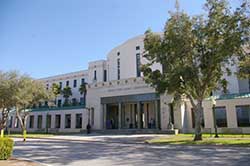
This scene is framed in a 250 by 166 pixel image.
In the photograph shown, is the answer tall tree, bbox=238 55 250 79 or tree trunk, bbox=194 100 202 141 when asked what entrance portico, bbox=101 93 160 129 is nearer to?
tree trunk, bbox=194 100 202 141

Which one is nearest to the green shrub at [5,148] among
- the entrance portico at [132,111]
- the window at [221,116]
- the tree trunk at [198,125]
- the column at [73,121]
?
the tree trunk at [198,125]

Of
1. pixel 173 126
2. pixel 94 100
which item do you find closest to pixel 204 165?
pixel 173 126

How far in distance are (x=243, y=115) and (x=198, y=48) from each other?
46.9ft

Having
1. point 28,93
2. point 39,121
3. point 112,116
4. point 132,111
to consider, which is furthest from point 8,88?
point 39,121

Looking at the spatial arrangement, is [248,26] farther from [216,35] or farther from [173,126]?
[173,126]

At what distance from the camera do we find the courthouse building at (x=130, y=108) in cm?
3206

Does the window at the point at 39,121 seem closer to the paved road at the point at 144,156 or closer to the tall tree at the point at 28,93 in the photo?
the tall tree at the point at 28,93

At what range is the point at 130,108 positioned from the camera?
4144 cm

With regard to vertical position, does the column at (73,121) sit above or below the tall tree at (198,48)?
below

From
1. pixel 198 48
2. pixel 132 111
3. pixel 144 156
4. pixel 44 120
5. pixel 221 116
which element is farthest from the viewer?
pixel 44 120

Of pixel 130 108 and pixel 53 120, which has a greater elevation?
pixel 130 108

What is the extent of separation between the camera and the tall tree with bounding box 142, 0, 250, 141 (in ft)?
60.3

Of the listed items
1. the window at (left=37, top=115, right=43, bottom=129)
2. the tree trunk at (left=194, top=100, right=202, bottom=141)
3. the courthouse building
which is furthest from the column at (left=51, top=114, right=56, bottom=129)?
the tree trunk at (left=194, top=100, right=202, bottom=141)

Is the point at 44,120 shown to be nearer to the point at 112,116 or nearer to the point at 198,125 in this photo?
the point at 112,116
